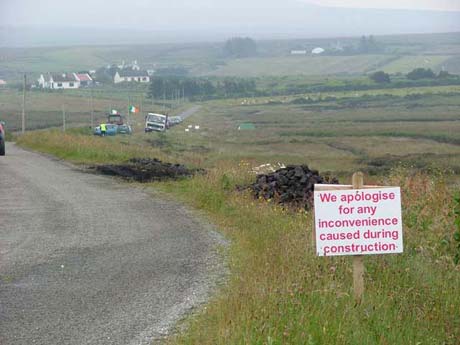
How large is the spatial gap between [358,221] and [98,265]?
359 centimetres

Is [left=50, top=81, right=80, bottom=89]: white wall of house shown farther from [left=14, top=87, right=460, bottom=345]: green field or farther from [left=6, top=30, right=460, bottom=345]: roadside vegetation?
[left=14, top=87, right=460, bottom=345]: green field

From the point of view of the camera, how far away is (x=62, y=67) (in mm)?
189500

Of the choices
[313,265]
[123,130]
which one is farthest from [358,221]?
[123,130]

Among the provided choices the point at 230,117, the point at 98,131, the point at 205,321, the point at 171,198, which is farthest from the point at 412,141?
the point at 205,321

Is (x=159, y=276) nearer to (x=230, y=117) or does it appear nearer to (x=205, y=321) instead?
(x=205, y=321)

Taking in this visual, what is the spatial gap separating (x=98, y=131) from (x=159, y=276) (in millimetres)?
Answer: 48556

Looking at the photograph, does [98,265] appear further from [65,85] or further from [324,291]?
[65,85]

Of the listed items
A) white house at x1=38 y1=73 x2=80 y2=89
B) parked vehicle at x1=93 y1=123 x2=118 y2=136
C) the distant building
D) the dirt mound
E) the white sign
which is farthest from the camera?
A: the distant building

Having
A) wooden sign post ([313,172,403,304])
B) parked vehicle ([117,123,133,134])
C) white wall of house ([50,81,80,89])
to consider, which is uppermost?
white wall of house ([50,81,80,89])

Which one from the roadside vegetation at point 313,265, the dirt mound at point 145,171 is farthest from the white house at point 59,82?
the dirt mound at point 145,171

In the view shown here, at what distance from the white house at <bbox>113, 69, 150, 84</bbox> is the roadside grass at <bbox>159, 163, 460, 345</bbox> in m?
138

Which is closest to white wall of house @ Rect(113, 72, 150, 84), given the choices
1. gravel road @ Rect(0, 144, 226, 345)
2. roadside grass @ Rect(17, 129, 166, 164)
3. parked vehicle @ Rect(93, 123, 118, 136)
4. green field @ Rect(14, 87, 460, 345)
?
parked vehicle @ Rect(93, 123, 118, 136)

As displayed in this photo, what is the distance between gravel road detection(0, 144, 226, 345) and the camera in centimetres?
774

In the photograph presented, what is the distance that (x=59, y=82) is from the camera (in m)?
136
